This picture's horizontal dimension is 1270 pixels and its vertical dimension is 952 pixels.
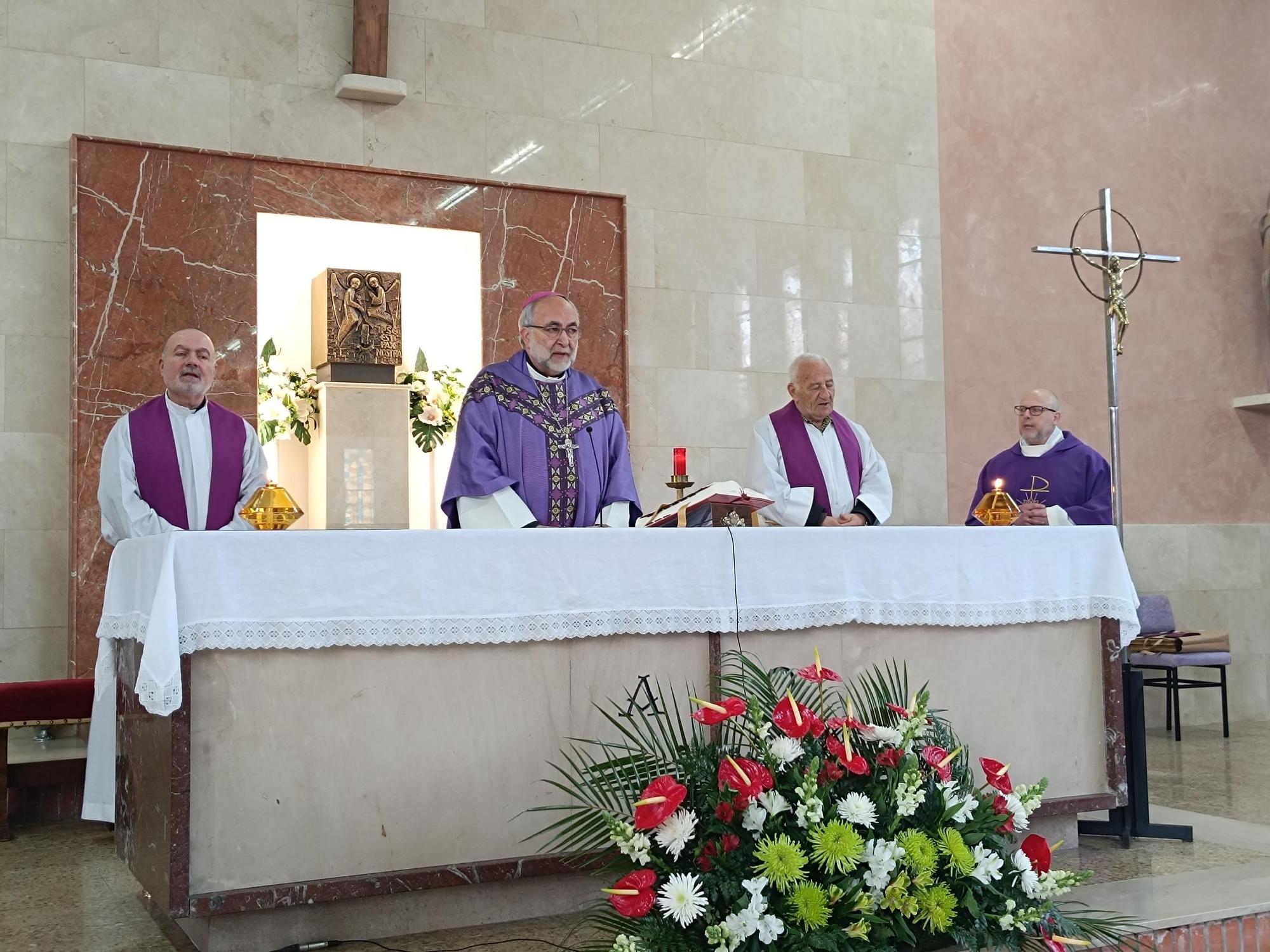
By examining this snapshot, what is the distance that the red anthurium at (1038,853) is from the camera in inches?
114

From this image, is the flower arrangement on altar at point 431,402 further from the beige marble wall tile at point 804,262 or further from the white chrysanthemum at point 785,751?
the white chrysanthemum at point 785,751

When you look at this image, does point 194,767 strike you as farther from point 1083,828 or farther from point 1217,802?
point 1217,802

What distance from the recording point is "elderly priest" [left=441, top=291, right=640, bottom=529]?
4.71 metres

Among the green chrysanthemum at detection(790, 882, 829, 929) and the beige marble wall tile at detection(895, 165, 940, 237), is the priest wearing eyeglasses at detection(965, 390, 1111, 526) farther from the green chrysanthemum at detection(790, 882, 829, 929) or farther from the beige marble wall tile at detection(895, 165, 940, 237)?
the green chrysanthemum at detection(790, 882, 829, 929)

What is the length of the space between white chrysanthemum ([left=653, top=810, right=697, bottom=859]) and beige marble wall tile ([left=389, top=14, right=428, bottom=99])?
5.31 meters

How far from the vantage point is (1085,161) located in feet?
29.3

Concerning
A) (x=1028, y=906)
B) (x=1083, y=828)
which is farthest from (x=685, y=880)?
(x=1083, y=828)

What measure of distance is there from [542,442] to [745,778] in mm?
2431

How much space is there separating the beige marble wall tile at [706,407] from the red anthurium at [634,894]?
16.5 ft

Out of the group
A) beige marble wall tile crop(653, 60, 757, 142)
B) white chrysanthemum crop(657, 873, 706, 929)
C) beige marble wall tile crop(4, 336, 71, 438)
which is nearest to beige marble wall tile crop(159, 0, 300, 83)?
beige marble wall tile crop(4, 336, 71, 438)

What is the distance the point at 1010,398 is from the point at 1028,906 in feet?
20.2

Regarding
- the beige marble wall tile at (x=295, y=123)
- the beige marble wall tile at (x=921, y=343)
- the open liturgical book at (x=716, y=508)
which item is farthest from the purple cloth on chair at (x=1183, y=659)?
the beige marble wall tile at (x=295, y=123)

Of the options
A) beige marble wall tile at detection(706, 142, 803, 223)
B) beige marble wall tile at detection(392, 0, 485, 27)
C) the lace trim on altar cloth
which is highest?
beige marble wall tile at detection(392, 0, 485, 27)

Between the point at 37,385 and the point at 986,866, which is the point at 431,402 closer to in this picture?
the point at 37,385
